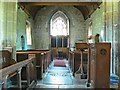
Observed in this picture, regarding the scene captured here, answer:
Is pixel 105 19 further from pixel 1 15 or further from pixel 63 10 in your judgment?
pixel 63 10

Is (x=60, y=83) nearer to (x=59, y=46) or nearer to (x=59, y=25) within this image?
(x=59, y=46)

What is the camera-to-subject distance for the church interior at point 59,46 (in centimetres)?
485

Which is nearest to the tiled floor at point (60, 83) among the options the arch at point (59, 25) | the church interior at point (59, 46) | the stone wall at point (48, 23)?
the church interior at point (59, 46)

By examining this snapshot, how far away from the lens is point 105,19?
33.9ft

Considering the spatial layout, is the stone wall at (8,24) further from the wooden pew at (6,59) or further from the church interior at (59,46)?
the wooden pew at (6,59)

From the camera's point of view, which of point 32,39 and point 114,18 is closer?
point 114,18

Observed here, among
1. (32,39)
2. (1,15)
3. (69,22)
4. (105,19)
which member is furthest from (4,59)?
(69,22)

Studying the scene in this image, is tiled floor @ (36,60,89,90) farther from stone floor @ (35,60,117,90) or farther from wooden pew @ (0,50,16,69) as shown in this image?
wooden pew @ (0,50,16,69)

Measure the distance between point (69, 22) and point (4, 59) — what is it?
12.5m

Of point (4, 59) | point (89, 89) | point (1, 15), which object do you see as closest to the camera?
point (89, 89)

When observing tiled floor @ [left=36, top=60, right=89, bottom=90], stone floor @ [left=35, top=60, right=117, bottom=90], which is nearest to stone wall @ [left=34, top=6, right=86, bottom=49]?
tiled floor @ [left=36, top=60, right=89, bottom=90]

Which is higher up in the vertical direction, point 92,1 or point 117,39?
point 92,1

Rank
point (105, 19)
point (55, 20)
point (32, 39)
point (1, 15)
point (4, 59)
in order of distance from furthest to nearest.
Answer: point (55, 20) < point (32, 39) < point (105, 19) < point (1, 15) < point (4, 59)

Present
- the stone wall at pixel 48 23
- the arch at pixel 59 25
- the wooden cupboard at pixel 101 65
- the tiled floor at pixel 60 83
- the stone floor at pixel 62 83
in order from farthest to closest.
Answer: the arch at pixel 59 25 < the stone wall at pixel 48 23 < the tiled floor at pixel 60 83 < the stone floor at pixel 62 83 < the wooden cupboard at pixel 101 65
